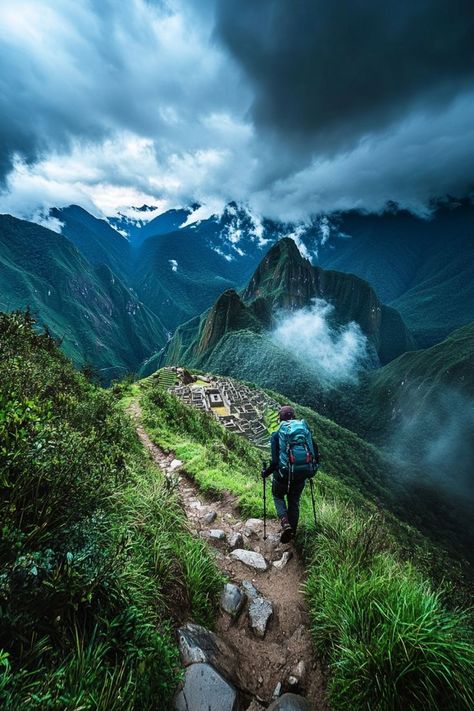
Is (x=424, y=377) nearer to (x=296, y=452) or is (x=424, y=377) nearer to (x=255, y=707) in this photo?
(x=296, y=452)

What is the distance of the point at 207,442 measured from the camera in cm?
1438

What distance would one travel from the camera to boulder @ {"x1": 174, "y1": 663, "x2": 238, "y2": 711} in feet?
9.21

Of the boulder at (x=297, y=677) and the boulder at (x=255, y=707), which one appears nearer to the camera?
the boulder at (x=255, y=707)

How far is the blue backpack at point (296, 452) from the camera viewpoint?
5660 millimetres

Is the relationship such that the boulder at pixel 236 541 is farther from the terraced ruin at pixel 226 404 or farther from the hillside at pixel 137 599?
the terraced ruin at pixel 226 404

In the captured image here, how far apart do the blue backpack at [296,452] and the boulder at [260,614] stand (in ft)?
6.25

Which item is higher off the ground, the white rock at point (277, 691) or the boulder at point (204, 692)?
the boulder at point (204, 692)

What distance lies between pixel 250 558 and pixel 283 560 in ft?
2.07

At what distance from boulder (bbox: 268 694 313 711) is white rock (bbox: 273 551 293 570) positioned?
2.19 m

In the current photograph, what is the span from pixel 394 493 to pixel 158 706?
88.6 m

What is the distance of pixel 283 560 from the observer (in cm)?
552

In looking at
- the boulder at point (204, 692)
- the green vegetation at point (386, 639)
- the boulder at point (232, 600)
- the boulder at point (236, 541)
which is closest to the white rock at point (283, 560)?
the boulder at point (236, 541)

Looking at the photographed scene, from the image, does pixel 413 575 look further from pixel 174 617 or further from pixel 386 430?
pixel 386 430

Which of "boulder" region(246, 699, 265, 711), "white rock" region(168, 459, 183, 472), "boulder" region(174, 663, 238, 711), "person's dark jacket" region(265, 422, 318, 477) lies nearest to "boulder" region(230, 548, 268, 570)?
"person's dark jacket" region(265, 422, 318, 477)
